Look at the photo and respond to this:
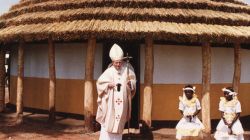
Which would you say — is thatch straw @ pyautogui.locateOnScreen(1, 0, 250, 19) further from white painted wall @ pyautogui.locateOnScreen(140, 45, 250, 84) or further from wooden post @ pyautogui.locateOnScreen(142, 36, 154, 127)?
wooden post @ pyautogui.locateOnScreen(142, 36, 154, 127)

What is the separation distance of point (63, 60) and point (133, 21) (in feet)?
9.83

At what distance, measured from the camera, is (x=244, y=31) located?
405 inches

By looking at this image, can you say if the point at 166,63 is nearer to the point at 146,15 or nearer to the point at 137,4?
Result: the point at 146,15

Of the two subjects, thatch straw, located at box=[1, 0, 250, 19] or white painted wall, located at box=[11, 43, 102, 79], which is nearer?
thatch straw, located at box=[1, 0, 250, 19]

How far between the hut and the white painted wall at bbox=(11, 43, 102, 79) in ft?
0.09

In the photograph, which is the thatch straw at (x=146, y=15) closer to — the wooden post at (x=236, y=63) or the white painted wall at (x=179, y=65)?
the wooden post at (x=236, y=63)

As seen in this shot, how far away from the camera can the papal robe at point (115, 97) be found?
7426mm

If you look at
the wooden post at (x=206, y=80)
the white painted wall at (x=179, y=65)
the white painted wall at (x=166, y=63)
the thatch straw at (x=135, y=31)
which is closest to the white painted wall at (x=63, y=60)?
the white painted wall at (x=166, y=63)

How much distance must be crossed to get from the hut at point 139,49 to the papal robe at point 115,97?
203 cm

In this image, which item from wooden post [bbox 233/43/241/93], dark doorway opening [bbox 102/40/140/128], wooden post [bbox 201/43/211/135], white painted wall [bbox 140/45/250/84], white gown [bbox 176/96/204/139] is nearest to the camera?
white gown [bbox 176/96/204/139]

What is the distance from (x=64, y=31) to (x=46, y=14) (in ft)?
5.74

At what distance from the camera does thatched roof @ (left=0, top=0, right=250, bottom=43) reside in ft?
30.9

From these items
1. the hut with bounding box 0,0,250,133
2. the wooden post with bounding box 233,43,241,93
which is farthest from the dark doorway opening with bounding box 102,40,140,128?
the wooden post with bounding box 233,43,241,93

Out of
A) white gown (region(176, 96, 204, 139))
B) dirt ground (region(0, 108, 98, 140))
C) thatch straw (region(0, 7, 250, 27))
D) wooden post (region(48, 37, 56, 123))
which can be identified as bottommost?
dirt ground (region(0, 108, 98, 140))
